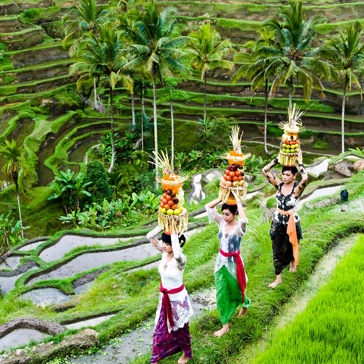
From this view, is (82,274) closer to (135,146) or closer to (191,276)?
(191,276)

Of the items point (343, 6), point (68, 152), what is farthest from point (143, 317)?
point (343, 6)

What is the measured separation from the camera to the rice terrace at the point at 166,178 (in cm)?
541

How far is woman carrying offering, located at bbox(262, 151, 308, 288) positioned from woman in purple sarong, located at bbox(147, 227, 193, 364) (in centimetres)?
175

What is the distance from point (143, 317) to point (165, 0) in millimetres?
34573

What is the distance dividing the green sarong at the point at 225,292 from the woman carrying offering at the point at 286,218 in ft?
3.80

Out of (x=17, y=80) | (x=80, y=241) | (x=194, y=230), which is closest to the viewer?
(x=194, y=230)

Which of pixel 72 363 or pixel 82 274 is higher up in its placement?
pixel 72 363

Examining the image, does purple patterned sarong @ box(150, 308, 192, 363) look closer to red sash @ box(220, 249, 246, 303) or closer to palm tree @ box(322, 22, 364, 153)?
red sash @ box(220, 249, 246, 303)

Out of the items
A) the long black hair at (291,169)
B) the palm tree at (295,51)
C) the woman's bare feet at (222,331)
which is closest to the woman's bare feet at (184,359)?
the woman's bare feet at (222,331)

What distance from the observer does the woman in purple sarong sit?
468cm

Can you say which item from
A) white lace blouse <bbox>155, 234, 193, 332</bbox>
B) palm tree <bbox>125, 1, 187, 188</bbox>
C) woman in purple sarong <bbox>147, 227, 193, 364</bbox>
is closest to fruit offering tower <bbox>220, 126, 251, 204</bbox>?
woman in purple sarong <bbox>147, 227, 193, 364</bbox>

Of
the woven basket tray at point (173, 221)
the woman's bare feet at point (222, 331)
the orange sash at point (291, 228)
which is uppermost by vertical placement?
the woven basket tray at point (173, 221)

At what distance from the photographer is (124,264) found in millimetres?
10414

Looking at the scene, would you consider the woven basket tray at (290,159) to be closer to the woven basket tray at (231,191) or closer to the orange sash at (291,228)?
the orange sash at (291,228)
